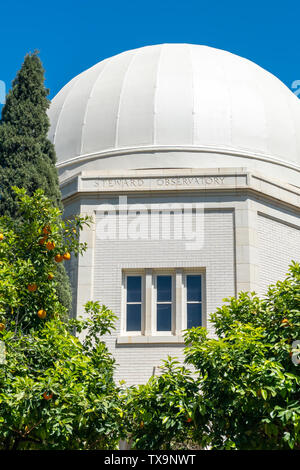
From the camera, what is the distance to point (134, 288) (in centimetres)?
2061

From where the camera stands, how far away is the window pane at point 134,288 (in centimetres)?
2048

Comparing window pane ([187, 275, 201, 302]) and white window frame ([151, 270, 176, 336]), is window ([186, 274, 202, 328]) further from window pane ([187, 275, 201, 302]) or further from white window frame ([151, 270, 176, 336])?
white window frame ([151, 270, 176, 336])

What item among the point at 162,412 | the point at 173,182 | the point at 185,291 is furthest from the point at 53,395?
the point at 173,182

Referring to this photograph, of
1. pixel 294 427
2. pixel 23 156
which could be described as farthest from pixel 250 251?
pixel 294 427

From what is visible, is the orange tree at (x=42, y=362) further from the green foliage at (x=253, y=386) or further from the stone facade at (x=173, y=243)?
the stone facade at (x=173, y=243)

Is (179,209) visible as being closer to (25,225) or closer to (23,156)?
(23,156)

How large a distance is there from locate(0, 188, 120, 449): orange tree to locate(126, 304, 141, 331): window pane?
616 centimetres

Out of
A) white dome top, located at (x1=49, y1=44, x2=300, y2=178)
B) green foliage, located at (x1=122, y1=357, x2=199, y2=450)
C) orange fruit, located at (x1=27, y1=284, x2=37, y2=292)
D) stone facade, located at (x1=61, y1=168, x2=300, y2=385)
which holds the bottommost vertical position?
green foliage, located at (x1=122, y1=357, x2=199, y2=450)

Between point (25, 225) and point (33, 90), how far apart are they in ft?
21.4

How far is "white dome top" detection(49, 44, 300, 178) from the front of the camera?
942 inches

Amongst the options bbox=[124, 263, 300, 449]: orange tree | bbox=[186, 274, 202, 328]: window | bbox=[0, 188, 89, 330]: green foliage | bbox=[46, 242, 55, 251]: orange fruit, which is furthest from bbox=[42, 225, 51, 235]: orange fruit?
bbox=[186, 274, 202, 328]: window

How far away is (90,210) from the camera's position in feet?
69.4

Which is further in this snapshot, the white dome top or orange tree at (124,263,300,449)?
the white dome top

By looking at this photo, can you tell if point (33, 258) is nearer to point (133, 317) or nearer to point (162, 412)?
point (162, 412)
